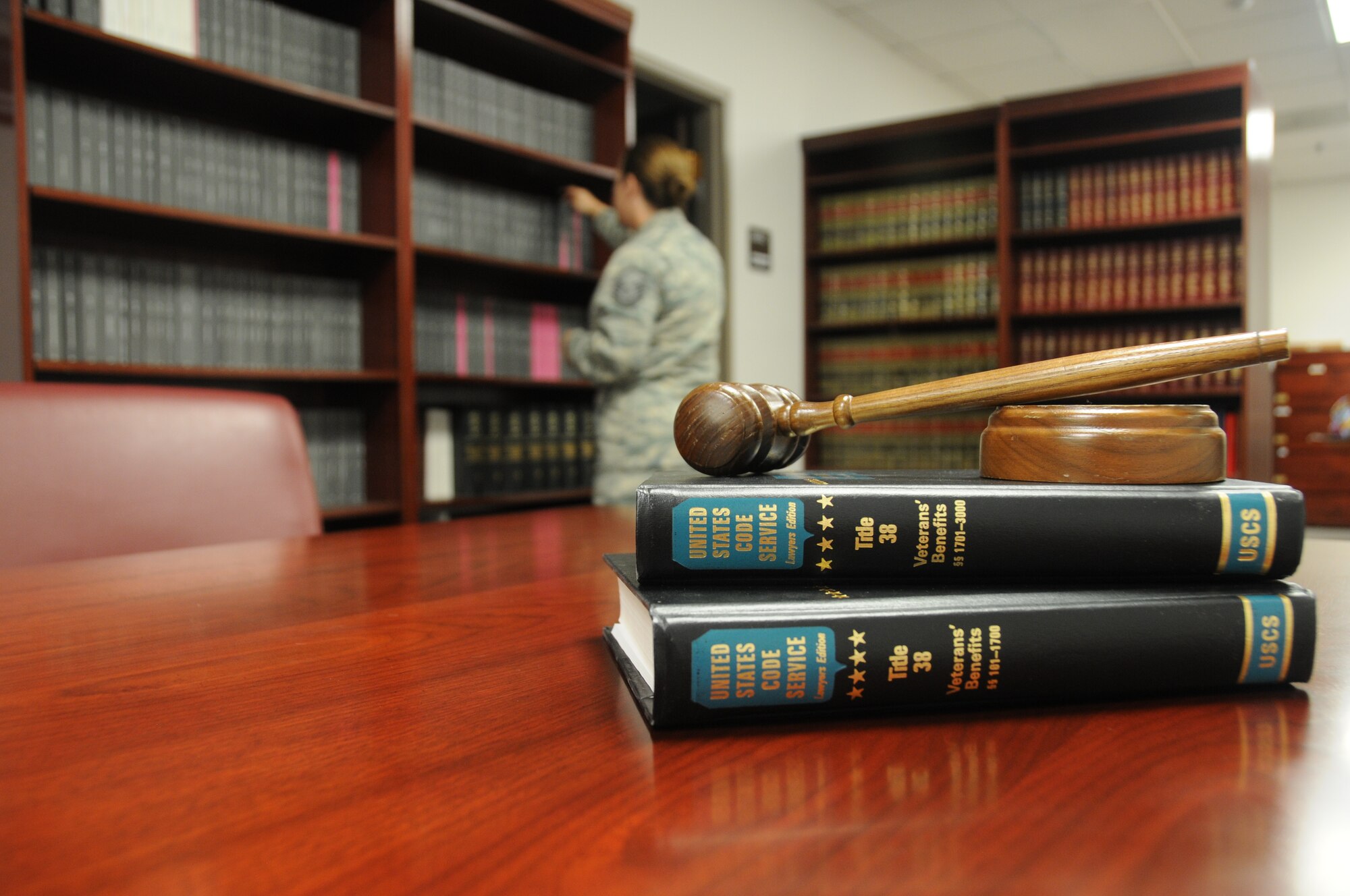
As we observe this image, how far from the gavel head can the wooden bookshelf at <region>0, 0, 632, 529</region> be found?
6.16 ft

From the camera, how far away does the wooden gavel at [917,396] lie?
407mm

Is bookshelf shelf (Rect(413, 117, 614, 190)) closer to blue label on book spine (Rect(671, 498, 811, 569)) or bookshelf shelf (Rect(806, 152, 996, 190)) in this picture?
bookshelf shelf (Rect(806, 152, 996, 190))

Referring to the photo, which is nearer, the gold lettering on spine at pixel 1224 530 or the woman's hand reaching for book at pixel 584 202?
the gold lettering on spine at pixel 1224 530

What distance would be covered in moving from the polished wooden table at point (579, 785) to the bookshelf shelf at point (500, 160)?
2.24 m

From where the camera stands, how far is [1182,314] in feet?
12.3

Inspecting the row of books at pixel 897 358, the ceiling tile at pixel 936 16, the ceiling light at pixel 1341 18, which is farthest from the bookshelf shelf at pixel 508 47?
the ceiling light at pixel 1341 18

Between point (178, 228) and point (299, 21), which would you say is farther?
point (299, 21)

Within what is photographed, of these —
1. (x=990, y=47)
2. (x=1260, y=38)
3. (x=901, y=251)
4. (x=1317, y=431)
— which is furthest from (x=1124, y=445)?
(x=1317, y=431)

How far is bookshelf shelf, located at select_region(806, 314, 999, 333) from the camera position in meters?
4.03

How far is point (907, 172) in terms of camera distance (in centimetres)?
419

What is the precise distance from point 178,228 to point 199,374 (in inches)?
14.2

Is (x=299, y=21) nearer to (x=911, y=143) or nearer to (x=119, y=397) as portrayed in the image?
(x=119, y=397)

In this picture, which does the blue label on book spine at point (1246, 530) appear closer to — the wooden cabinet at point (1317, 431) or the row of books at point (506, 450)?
the row of books at point (506, 450)

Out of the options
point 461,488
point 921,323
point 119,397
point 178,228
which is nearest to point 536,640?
point 119,397
